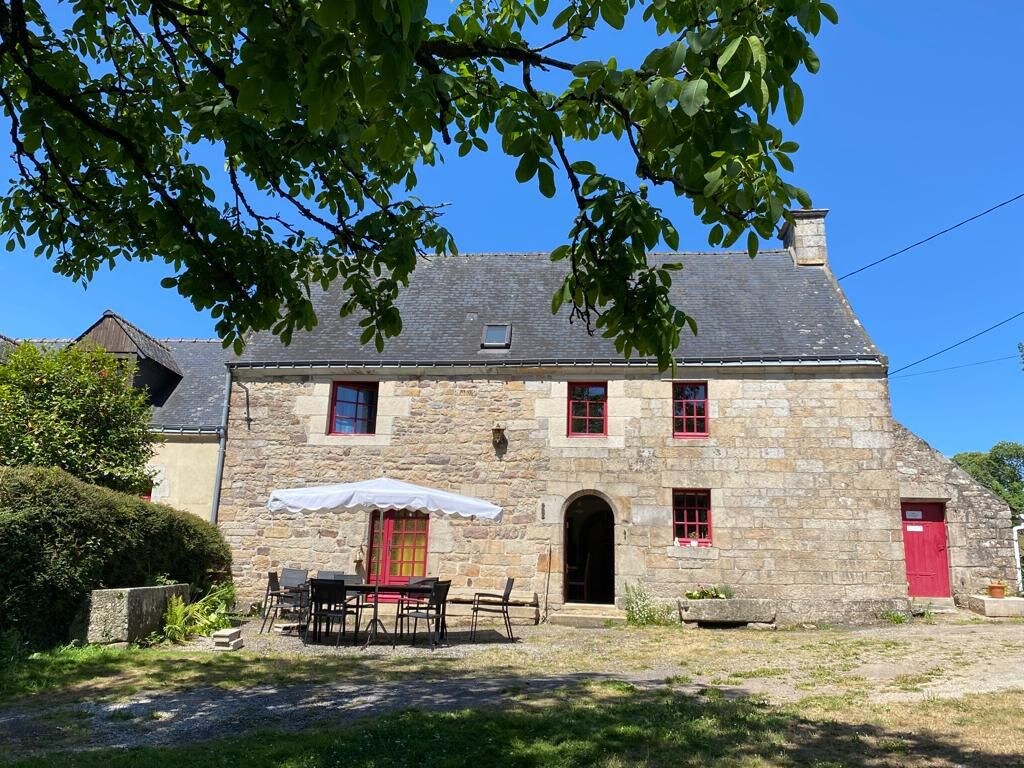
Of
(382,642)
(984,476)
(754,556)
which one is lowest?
(382,642)

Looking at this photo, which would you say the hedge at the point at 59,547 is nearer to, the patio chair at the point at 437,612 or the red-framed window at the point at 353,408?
the patio chair at the point at 437,612

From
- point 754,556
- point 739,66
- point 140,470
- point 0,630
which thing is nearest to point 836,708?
point 739,66

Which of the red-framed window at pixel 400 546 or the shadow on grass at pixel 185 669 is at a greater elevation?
the red-framed window at pixel 400 546

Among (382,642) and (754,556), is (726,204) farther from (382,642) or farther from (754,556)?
(754,556)

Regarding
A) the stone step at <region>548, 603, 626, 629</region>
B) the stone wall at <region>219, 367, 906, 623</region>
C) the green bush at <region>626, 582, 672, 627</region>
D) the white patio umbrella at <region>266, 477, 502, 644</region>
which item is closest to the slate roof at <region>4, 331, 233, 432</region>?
the stone wall at <region>219, 367, 906, 623</region>

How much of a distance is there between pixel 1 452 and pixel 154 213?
8770mm

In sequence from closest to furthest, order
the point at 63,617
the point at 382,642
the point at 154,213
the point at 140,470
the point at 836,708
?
the point at 154,213
the point at 836,708
the point at 63,617
the point at 382,642
the point at 140,470

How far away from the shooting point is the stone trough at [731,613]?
11305 mm

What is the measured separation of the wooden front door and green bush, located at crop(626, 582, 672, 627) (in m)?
5.45

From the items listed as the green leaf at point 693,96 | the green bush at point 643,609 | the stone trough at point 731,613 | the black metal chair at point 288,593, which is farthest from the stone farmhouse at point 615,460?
the green leaf at point 693,96

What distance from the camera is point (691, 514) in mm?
12359

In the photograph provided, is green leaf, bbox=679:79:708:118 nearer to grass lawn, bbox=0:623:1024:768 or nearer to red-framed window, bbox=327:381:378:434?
grass lawn, bbox=0:623:1024:768

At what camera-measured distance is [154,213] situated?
3840 millimetres

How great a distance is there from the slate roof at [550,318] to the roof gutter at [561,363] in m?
0.04
